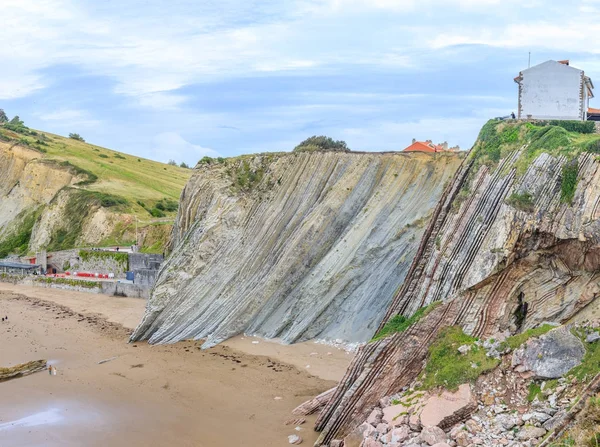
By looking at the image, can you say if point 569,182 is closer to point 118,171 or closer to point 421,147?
point 421,147

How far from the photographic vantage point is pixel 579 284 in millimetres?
16469

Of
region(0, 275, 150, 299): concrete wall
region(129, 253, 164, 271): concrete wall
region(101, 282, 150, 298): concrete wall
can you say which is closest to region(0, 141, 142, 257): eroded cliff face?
region(0, 275, 150, 299): concrete wall

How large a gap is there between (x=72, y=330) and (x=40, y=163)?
40859 mm

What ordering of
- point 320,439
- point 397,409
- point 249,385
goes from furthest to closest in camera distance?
point 249,385, point 320,439, point 397,409

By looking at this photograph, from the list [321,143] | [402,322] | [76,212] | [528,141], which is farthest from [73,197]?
[528,141]

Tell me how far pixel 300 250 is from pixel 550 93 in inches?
544

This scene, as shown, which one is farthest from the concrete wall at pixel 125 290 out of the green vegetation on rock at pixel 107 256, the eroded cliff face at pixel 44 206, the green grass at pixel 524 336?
the green grass at pixel 524 336

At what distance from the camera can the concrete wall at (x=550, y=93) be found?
1000 inches

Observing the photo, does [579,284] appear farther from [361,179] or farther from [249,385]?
[361,179]

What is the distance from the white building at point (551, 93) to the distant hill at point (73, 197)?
32283 mm

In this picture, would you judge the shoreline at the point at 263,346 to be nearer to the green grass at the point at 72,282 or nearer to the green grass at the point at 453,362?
the green grass at the point at 72,282

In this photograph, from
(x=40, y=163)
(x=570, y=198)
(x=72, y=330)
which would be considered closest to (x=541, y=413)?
(x=570, y=198)

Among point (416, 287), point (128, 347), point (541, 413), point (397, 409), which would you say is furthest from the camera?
point (128, 347)

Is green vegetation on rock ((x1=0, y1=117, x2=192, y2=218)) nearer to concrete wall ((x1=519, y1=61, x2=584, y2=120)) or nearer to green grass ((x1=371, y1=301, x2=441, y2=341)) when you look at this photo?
concrete wall ((x1=519, y1=61, x2=584, y2=120))
